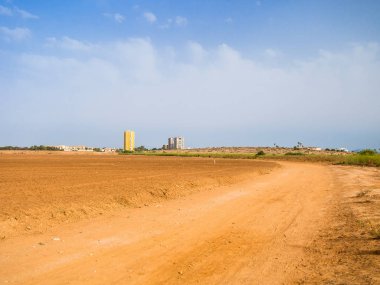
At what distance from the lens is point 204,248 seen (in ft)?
31.0

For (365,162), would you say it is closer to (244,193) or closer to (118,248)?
(244,193)

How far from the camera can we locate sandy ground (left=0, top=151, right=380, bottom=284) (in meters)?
7.38

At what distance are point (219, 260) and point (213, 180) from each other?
17924 millimetres

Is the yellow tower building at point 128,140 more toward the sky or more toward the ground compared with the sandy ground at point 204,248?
more toward the sky

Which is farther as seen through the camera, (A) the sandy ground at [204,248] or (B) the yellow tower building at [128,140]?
(B) the yellow tower building at [128,140]

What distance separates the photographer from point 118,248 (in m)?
9.33

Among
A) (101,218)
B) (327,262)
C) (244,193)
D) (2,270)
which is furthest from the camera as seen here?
(244,193)

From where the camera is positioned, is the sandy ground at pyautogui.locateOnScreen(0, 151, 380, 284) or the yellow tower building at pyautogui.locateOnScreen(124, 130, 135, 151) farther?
the yellow tower building at pyautogui.locateOnScreen(124, 130, 135, 151)

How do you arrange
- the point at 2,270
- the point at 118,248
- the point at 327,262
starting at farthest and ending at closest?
the point at 118,248, the point at 327,262, the point at 2,270

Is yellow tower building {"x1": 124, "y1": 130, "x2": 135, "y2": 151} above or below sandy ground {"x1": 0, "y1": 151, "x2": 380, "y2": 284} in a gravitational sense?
above

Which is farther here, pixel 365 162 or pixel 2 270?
pixel 365 162

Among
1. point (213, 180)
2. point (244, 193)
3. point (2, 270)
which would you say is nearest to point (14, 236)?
point (2, 270)

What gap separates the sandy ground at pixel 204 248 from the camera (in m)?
7.38

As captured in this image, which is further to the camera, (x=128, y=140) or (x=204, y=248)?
(x=128, y=140)
